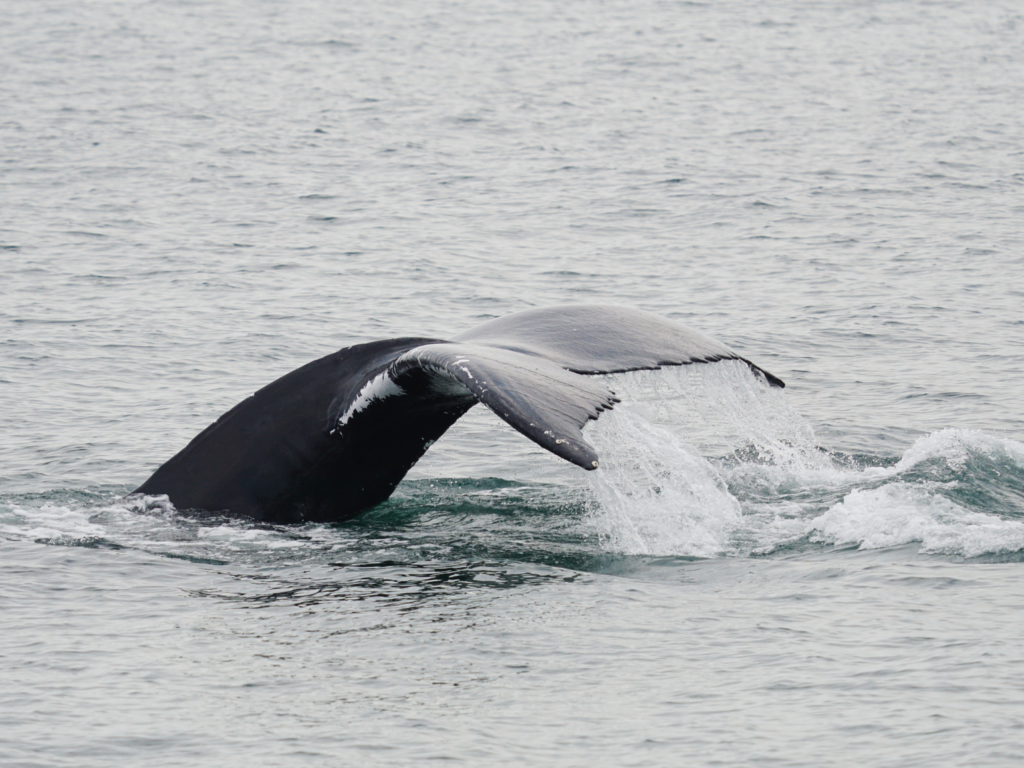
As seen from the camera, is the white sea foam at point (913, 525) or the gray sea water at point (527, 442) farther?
the white sea foam at point (913, 525)

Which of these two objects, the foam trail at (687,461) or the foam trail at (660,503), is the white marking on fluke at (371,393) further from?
the foam trail at (660,503)

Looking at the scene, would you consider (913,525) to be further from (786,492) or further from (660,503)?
(660,503)

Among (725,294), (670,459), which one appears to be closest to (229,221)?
(725,294)

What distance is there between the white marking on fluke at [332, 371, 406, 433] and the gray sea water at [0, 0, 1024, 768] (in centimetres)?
76

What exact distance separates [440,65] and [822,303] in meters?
21.7

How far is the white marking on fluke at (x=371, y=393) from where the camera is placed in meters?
5.88

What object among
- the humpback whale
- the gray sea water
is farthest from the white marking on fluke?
the gray sea water

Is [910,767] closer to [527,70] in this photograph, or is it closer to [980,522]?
[980,522]

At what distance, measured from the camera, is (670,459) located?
8.65 meters

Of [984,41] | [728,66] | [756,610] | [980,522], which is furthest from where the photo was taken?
[984,41]

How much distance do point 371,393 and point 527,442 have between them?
13.1ft

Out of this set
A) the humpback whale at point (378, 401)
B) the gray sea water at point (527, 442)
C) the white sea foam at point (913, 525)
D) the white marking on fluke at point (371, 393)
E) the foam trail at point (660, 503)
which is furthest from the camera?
the foam trail at point (660, 503)

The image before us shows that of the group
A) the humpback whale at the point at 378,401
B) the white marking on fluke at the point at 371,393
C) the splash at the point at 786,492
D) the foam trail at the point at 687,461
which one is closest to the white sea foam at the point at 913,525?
the splash at the point at 786,492

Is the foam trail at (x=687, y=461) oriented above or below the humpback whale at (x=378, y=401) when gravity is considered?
below
